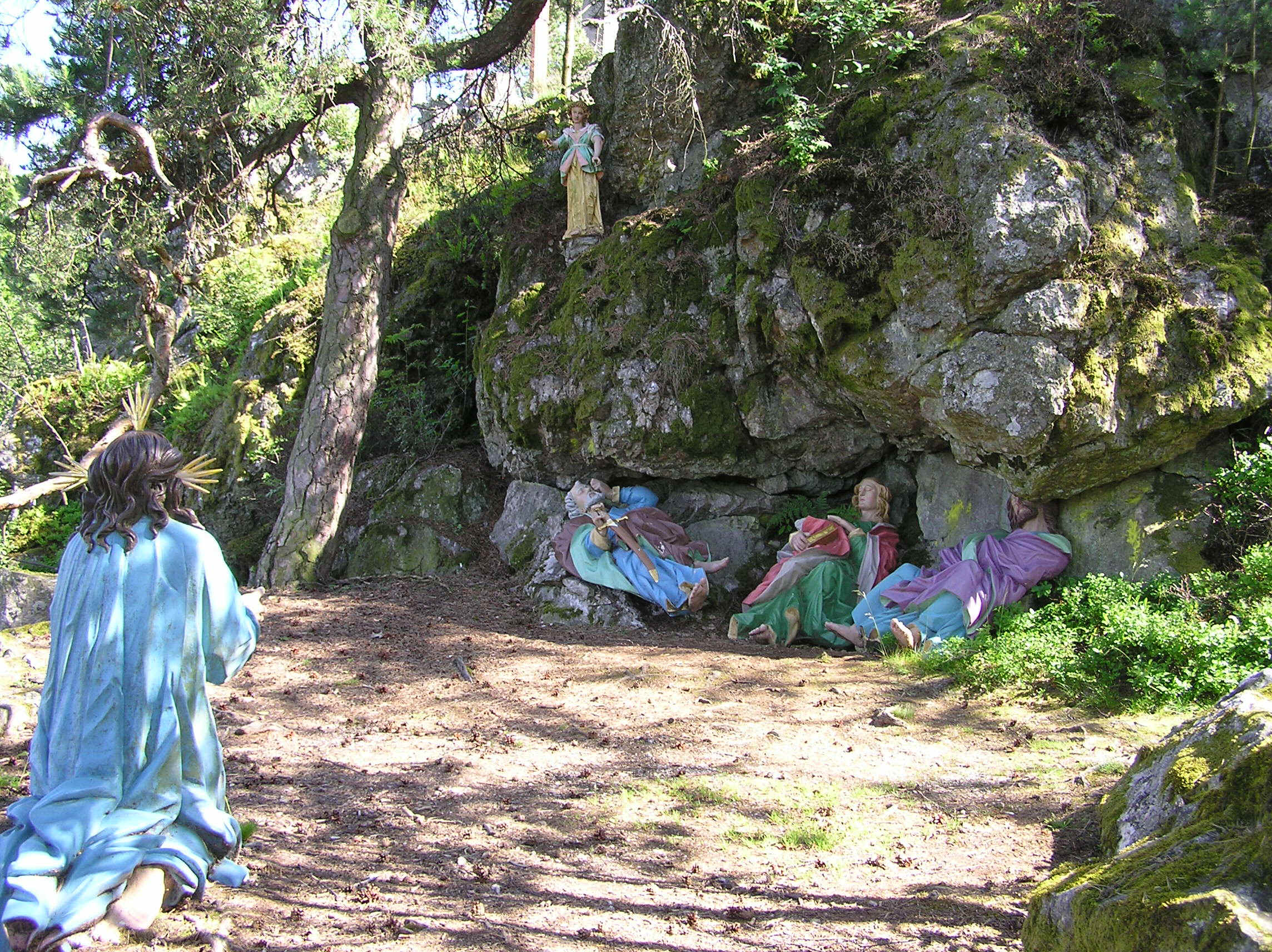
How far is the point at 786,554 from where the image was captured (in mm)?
7355

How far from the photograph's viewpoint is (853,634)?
268 inches

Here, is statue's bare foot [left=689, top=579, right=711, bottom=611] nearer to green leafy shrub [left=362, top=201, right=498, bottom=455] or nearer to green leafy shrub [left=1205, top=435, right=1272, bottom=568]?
green leafy shrub [left=1205, top=435, right=1272, bottom=568]

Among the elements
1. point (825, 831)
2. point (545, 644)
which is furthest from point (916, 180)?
point (825, 831)

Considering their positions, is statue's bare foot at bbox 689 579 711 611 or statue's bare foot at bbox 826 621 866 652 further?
statue's bare foot at bbox 689 579 711 611

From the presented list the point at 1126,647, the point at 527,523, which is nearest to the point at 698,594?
the point at 527,523

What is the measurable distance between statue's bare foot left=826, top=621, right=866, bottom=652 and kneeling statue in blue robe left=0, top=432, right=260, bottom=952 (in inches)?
183

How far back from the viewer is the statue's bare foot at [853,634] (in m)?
6.77

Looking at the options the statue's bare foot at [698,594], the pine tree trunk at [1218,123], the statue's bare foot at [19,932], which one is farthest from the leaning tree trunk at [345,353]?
the pine tree trunk at [1218,123]

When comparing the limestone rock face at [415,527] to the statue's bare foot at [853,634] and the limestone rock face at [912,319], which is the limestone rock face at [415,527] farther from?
the statue's bare foot at [853,634]

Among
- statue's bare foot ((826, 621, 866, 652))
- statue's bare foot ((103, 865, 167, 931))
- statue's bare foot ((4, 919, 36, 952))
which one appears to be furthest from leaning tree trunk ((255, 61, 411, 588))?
statue's bare foot ((4, 919, 36, 952))

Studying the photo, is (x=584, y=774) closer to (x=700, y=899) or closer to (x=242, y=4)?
(x=700, y=899)

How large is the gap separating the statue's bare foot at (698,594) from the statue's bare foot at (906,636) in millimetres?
1670

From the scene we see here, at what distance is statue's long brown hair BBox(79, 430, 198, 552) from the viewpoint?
3.07 m

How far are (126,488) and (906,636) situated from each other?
4.85 m
